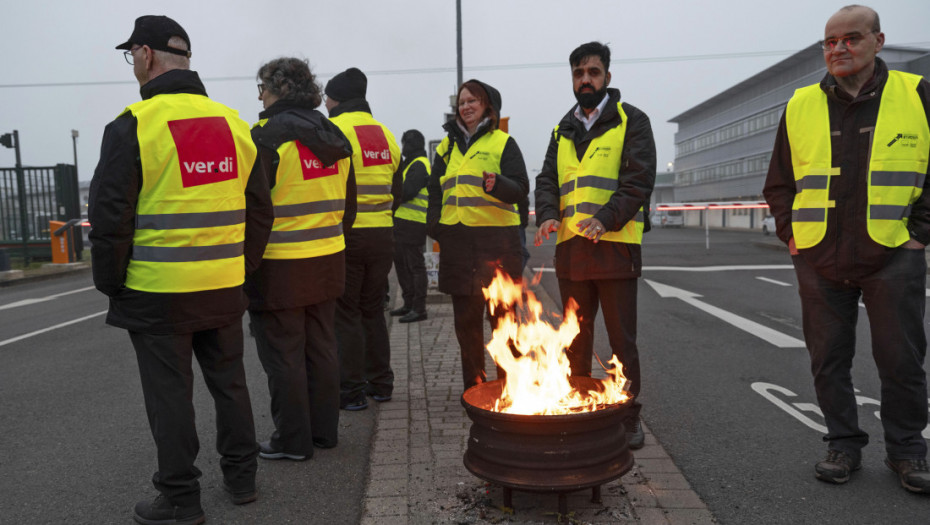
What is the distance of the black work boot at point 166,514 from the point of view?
324 cm

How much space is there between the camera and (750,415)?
488 cm

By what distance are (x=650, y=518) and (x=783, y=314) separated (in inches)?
279

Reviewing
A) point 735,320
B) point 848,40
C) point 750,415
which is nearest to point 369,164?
point 848,40

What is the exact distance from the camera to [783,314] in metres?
9.40

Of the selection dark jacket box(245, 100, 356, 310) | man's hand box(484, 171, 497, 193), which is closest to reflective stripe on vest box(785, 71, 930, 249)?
man's hand box(484, 171, 497, 193)

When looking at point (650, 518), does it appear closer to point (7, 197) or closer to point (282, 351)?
point (282, 351)

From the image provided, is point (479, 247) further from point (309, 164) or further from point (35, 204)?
point (35, 204)

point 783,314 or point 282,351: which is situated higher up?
point 282,351

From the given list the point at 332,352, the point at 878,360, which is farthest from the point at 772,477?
the point at 332,352

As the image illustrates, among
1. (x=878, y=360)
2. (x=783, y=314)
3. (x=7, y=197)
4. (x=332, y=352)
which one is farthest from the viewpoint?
(x=7, y=197)

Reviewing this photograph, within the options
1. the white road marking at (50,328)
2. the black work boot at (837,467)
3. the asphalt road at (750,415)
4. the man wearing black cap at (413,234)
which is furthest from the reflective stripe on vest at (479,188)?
the white road marking at (50,328)

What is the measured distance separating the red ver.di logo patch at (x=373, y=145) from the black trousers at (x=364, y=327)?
580mm

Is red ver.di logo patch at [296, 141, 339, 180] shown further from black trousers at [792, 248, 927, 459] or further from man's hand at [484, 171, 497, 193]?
black trousers at [792, 248, 927, 459]

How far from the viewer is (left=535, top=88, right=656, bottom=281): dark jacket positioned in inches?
155
